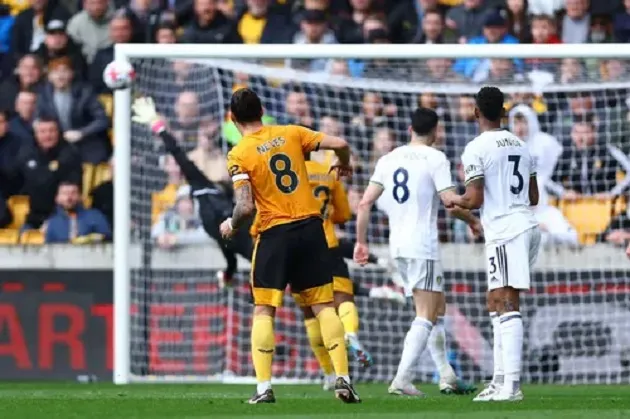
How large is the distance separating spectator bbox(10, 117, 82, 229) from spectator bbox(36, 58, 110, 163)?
0.17 meters

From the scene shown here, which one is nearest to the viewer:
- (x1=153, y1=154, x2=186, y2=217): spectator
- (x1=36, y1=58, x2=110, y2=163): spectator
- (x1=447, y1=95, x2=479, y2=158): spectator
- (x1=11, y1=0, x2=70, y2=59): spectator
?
(x1=447, y1=95, x2=479, y2=158): spectator

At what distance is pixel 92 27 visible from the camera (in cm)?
1888

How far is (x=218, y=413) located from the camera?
9930mm

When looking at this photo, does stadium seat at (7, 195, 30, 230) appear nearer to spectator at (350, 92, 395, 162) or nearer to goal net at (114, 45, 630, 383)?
goal net at (114, 45, 630, 383)

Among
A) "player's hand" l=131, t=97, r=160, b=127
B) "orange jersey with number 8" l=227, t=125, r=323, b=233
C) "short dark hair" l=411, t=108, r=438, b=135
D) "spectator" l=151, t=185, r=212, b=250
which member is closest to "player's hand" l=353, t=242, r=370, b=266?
"short dark hair" l=411, t=108, r=438, b=135

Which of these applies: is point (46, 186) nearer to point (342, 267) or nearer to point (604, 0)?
point (342, 267)

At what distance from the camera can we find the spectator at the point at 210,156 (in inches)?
634

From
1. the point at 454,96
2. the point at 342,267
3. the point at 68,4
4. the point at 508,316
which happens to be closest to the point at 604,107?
the point at 454,96

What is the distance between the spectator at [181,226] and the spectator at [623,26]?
4.83 metres

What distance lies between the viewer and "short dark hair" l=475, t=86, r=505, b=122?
35.4ft

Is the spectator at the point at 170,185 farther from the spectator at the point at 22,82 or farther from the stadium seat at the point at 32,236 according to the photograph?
the spectator at the point at 22,82

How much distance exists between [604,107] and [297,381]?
3898mm

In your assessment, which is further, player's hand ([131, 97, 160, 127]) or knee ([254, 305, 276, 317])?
player's hand ([131, 97, 160, 127])

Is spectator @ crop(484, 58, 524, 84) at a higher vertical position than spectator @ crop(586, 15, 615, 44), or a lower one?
lower
